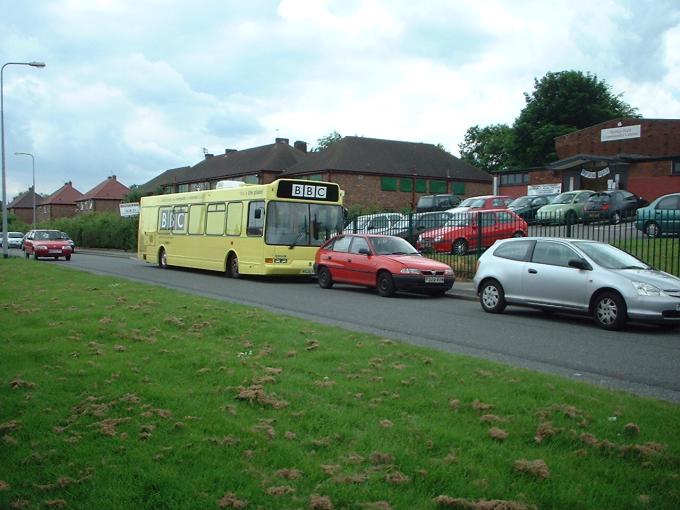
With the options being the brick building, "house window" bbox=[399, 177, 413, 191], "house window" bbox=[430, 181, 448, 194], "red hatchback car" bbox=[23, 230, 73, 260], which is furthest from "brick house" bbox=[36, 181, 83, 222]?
"red hatchback car" bbox=[23, 230, 73, 260]

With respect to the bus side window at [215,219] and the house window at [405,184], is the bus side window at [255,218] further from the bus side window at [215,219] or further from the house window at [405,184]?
the house window at [405,184]

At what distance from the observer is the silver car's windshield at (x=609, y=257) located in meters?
12.5

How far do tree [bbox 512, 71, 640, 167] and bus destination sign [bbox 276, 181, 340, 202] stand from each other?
48.5 metres

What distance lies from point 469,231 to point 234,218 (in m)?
7.75

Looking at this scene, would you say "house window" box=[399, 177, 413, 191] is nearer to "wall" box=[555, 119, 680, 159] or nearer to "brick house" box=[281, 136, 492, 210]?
"brick house" box=[281, 136, 492, 210]

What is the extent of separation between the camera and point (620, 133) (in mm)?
51625

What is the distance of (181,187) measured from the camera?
7825 cm

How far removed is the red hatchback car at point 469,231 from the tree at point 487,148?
2196 inches

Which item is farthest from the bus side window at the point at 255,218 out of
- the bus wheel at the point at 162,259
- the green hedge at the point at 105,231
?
the green hedge at the point at 105,231

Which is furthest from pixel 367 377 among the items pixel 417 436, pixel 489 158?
pixel 489 158

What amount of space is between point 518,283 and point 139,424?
32.2 feet

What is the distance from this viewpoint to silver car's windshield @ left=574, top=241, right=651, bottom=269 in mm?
12469

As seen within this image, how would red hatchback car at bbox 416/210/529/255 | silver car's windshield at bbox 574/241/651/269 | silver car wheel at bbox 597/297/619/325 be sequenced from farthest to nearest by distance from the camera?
red hatchback car at bbox 416/210/529/255 → silver car's windshield at bbox 574/241/651/269 → silver car wheel at bbox 597/297/619/325

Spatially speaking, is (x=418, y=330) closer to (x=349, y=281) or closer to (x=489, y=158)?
(x=349, y=281)
